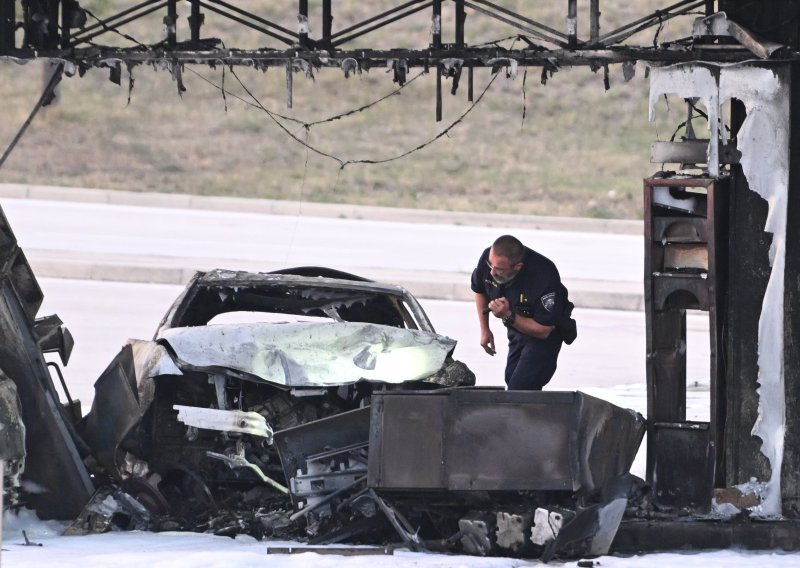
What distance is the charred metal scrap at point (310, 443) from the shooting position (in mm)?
7082

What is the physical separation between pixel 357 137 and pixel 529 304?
22.6m

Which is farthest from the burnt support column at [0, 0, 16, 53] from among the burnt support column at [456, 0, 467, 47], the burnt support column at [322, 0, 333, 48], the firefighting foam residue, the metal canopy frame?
the firefighting foam residue

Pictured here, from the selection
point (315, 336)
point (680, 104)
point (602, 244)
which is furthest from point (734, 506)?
point (680, 104)

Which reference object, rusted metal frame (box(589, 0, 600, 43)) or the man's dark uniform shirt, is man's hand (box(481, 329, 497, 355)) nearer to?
the man's dark uniform shirt

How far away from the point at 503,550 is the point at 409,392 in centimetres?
90

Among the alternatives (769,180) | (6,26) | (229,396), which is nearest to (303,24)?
(6,26)

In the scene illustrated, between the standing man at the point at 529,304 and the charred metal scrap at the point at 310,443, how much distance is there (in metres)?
0.48

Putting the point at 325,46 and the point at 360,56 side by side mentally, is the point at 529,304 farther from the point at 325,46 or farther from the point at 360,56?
the point at 325,46

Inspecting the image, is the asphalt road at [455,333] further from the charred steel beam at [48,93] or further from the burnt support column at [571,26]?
the burnt support column at [571,26]

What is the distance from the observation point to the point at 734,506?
7.84 metres

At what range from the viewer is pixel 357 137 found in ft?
102

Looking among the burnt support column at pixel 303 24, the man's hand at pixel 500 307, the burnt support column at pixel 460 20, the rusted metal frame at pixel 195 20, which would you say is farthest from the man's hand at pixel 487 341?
the rusted metal frame at pixel 195 20

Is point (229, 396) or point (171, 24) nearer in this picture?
point (229, 396)

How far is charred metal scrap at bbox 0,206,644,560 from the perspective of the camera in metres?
7.08
